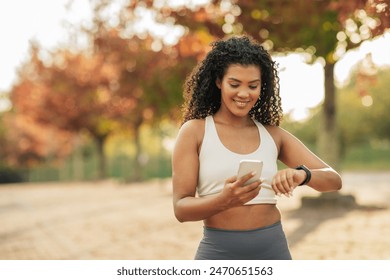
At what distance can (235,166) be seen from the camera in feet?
8.13

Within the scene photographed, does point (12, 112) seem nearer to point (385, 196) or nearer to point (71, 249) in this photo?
point (385, 196)

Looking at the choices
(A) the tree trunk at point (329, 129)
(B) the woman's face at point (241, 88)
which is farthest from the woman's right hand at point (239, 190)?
(A) the tree trunk at point (329, 129)

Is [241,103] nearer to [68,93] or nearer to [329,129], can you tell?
[329,129]

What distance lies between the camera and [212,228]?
2570 mm

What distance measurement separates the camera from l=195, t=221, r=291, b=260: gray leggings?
8.28ft

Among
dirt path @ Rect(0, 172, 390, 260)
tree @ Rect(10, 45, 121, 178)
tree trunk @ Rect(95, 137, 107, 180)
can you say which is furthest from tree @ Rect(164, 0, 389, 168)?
tree trunk @ Rect(95, 137, 107, 180)

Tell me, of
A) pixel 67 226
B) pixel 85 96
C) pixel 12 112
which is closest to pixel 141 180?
pixel 85 96

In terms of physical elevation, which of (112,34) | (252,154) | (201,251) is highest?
(112,34)

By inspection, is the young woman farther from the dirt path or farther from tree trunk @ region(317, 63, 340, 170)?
tree trunk @ region(317, 63, 340, 170)

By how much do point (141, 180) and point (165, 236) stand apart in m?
18.7

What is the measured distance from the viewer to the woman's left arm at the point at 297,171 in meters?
2.37

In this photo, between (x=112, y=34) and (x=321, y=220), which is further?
(x=112, y=34)

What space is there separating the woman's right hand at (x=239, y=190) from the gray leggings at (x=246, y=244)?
230 millimetres

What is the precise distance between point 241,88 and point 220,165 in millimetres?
344
